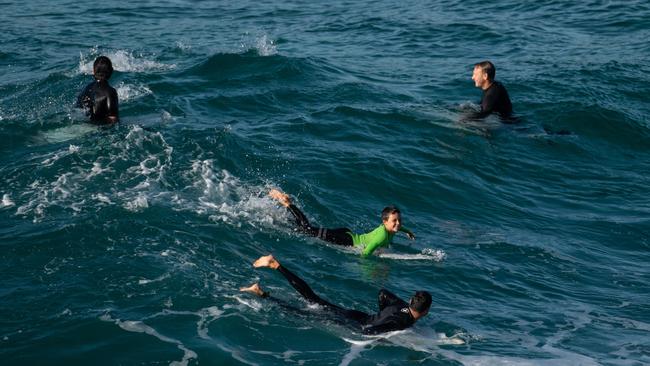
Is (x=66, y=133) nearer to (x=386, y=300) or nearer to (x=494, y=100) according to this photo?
(x=386, y=300)

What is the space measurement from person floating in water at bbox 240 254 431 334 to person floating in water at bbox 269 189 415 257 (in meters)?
2.01

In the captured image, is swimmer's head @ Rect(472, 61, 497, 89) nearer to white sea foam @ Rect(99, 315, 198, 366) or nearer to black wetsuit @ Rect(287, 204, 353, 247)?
black wetsuit @ Rect(287, 204, 353, 247)

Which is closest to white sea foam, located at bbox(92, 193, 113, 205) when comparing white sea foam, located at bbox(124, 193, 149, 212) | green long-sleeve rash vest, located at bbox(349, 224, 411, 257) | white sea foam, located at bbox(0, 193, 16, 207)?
white sea foam, located at bbox(124, 193, 149, 212)

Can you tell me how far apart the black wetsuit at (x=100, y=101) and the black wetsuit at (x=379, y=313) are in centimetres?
716

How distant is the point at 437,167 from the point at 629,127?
586cm

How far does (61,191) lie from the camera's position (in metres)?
15.8

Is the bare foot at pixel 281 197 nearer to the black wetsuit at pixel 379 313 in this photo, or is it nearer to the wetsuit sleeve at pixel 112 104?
the black wetsuit at pixel 379 313

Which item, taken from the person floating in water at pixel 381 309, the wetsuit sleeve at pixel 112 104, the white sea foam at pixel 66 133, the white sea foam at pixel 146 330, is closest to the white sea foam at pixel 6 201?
the white sea foam at pixel 66 133

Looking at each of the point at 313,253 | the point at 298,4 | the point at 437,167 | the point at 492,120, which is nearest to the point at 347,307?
the point at 313,253

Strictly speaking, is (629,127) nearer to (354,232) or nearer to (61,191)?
(354,232)

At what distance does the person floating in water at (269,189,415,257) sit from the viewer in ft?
46.7

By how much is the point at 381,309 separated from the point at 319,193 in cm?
539

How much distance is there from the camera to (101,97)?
1791 centimetres

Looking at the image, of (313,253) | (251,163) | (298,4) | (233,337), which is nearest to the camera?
(233,337)
